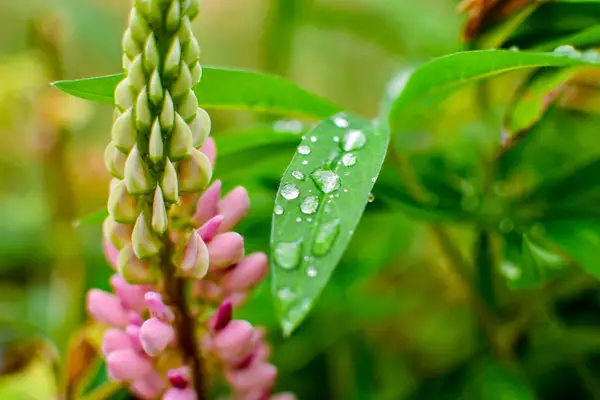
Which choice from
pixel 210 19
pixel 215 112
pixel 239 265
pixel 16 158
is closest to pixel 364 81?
pixel 210 19

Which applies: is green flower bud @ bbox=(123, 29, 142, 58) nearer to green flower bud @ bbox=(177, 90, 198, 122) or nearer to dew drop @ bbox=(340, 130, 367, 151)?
green flower bud @ bbox=(177, 90, 198, 122)

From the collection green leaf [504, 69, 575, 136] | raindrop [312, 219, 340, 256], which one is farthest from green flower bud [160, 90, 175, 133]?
green leaf [504, 69, 575, 136]

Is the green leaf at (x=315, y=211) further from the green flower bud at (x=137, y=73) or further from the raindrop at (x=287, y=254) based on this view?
the green flower bud at (x=137, y=73)

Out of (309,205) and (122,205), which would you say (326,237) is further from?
(122,205)

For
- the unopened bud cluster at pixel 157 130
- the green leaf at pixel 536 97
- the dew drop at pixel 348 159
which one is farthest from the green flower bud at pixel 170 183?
→ the green leaf at pixel 536 97

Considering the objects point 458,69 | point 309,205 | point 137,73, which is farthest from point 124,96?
→ point 458,69

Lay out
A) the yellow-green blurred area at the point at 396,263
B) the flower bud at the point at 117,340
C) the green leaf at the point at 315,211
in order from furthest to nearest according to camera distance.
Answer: the yellow-green blurred area at the point at 396,263 → the flower bud at the point at 117,340 → the green leaf at the point at 315,211

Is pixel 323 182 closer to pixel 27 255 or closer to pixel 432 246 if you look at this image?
pixel 432 246
